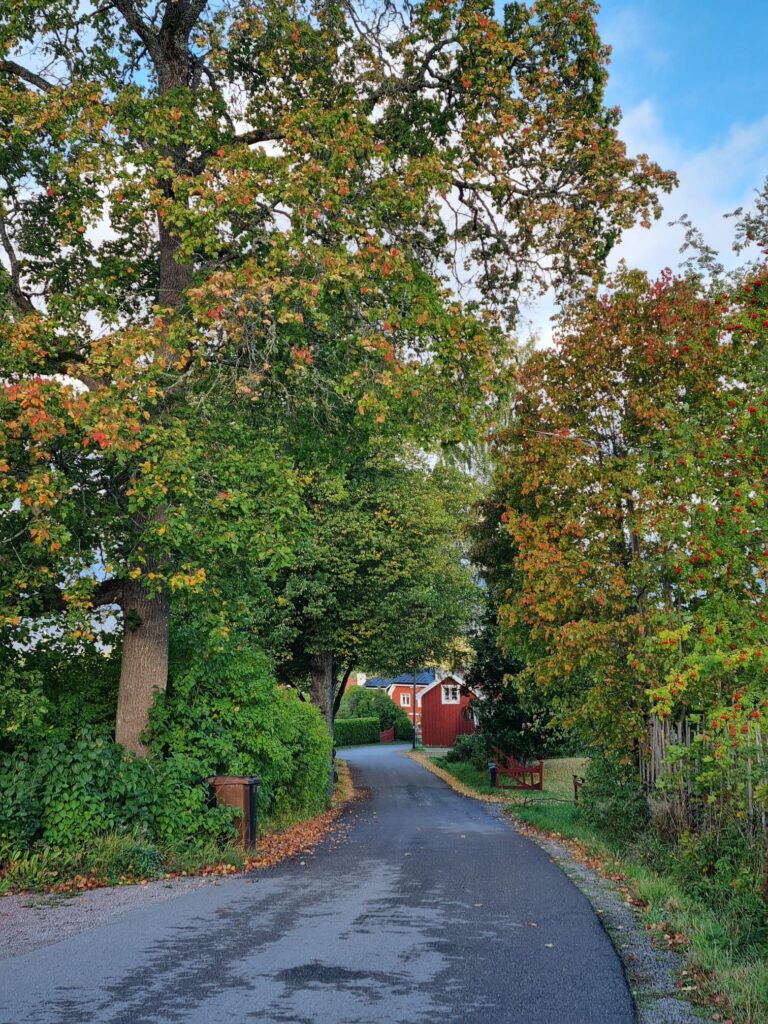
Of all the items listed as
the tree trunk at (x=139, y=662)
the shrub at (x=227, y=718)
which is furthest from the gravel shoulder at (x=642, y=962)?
the tree trunk at (x=139, y=662)

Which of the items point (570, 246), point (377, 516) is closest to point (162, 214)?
point (570, 246)

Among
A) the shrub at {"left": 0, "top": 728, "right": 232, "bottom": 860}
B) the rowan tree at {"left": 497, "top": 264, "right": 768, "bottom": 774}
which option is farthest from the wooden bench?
the shrub at {"left": 0, "top": 728, "right": 232, "bottom": 860}

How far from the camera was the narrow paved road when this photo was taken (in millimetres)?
5160

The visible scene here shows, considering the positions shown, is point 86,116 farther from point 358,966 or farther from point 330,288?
point 358,966

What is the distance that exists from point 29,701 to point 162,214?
6.17 meters

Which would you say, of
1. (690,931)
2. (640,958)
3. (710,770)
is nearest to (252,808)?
(710,770)

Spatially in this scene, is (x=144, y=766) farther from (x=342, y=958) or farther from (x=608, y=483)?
(x=608, y=483)

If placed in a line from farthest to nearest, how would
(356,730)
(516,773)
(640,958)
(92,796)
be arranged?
1. (356,730)
2. (516,773)
3. (92,796)
4. (640,958)

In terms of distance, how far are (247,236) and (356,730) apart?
53.0 meters

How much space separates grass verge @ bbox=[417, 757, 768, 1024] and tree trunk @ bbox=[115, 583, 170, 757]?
655cm

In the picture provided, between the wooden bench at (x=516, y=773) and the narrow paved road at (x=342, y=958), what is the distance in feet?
53.8

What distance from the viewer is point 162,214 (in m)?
10.7

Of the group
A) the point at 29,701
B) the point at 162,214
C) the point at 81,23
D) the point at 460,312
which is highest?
the point at 81,23

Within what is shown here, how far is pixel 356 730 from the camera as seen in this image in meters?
61.2
